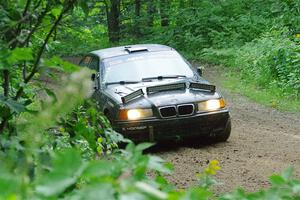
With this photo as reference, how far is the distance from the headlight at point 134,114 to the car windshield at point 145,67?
1.14 metres

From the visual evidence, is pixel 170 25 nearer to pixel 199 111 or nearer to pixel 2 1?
pixel 199 111

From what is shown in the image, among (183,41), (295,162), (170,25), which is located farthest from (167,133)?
(170,25)

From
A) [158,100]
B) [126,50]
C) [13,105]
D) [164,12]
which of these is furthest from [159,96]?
[164,12]

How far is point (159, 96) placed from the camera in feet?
29.7

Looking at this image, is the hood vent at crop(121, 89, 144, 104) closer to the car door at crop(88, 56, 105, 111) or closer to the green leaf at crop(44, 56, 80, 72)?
the car door at crop(88, 56, 105, 111)

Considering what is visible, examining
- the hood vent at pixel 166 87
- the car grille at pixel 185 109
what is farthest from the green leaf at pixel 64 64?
the hood vent at pixel 166 87

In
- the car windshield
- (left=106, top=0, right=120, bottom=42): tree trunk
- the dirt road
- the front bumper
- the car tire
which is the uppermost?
(left=106, top=0, right=120, bottom=42): tree trunk

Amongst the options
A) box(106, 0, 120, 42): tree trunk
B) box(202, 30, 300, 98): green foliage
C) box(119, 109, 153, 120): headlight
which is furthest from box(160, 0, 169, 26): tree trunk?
box(119, 109, 153, 120): headlight

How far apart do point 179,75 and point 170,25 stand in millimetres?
18911

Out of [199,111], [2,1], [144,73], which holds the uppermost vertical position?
[2,1]

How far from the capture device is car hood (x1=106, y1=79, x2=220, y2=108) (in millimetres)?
8867

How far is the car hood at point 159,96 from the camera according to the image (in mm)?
8867

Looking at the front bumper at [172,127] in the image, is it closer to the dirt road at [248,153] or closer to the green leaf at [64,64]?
the dirt road at [248,153]

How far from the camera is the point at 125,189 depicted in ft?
3.78
